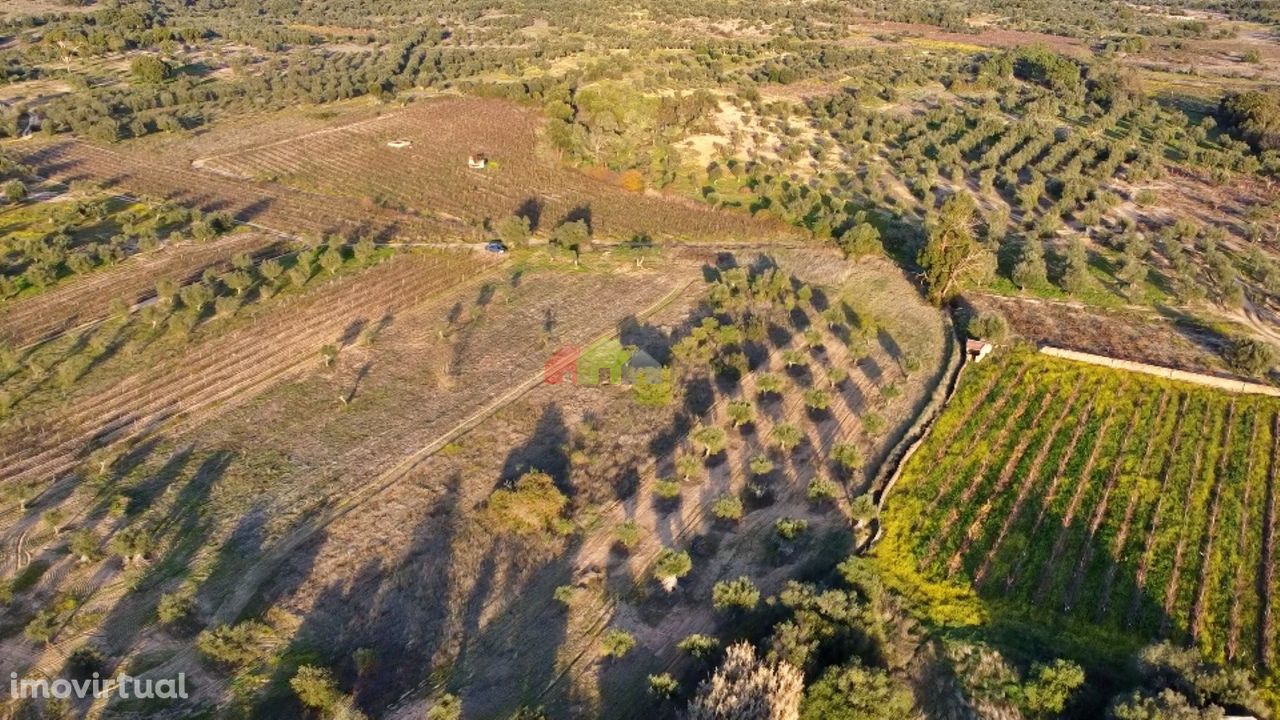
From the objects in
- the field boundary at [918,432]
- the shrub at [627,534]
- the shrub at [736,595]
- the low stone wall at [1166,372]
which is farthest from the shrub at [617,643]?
the low stone wall at [1166,372]

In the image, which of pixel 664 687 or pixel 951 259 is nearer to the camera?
pixel 664 687

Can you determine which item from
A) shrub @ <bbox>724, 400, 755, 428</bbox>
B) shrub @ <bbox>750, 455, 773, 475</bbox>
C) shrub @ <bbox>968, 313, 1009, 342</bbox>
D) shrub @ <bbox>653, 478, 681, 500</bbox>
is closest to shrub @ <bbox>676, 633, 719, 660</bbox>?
shrub @ <bbox>653, 478, 681, 500</bbox>

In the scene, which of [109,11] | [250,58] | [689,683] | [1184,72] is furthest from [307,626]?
[109,11]

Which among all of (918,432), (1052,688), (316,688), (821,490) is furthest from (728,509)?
(316,688)

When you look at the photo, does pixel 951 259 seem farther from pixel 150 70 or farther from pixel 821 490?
pixel 150 70

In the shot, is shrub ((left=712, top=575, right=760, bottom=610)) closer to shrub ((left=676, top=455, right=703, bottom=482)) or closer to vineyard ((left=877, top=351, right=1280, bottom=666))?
vineyard ((left=877, top=351, right=1280, bottom=666))
